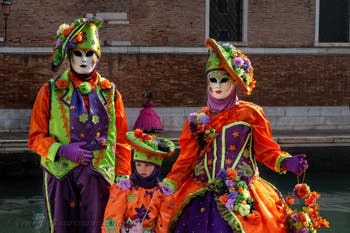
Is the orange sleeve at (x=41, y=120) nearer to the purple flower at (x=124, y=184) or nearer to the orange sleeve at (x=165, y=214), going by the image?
the purple flower at (x=124, y=184)

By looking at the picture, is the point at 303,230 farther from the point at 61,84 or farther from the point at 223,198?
the point at 61,84

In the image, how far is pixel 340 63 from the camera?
57.2 feet

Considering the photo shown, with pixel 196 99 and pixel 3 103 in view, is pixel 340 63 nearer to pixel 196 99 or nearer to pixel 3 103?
pixel 196 99

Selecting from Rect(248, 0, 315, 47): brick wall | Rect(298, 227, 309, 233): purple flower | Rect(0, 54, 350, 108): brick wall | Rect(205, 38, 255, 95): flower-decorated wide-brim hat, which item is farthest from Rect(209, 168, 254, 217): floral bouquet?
Rect(248, 0, 315, 47): brick wall

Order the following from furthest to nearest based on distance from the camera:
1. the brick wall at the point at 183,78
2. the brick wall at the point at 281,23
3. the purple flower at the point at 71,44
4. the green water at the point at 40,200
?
the brick wall at the point at 281,23 → the brick wall at the point at 183,78 → the green water at the point at 40,200 → the purple flower at the point at 71,44

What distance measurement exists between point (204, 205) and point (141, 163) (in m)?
0.55

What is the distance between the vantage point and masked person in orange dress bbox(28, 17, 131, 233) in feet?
15.2

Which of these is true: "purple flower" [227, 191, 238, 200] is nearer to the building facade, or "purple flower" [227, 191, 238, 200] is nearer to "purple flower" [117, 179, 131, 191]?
"purple flower" [117, 179, 131, 191]

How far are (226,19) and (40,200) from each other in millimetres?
9105

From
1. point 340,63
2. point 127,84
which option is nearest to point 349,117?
point 340,63

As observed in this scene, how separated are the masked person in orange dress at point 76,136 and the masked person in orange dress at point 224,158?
1.65 ft

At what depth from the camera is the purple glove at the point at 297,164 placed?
178 inches

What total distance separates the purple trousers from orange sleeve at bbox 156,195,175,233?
52 centimetres

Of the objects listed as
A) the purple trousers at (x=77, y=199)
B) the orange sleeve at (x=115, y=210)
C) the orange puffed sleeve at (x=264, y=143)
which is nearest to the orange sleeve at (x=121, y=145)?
the purple trousers at (x=77, y=199)
